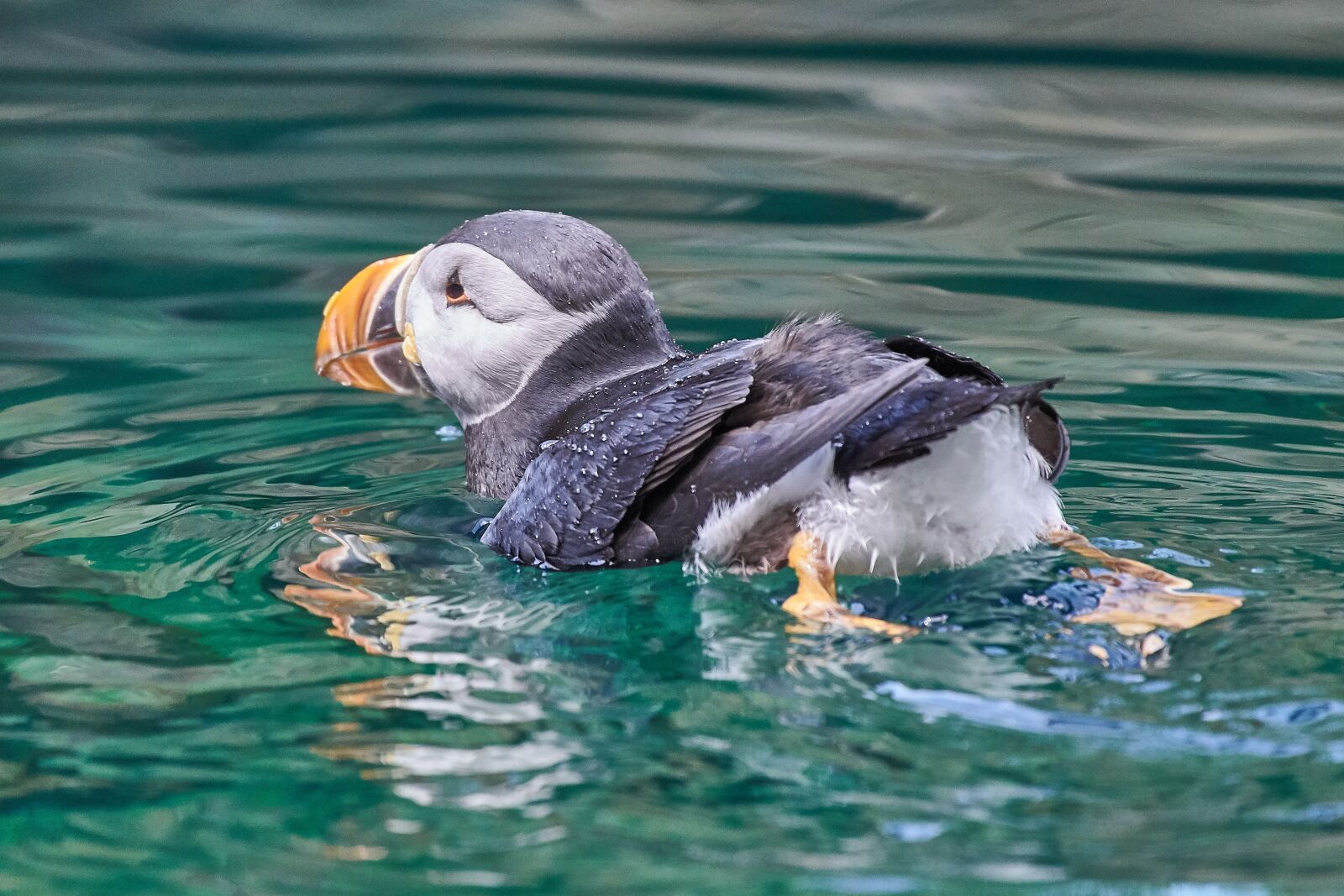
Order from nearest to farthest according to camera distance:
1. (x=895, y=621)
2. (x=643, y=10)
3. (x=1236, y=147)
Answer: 1. (x=895, y=621)
2. (x=1236, y=147)
3. (x=643, y=10)

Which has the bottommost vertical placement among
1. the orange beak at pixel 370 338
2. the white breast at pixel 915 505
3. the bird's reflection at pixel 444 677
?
the bird's reflection at pixel 444 677

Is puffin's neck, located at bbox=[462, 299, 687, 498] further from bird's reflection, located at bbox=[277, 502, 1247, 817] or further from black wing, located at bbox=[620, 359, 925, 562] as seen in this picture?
black wing, located at bbox=[620, 359, 925, 562]

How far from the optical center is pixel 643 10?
25.8 feet

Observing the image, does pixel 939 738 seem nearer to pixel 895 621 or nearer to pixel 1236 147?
pixel 895 621

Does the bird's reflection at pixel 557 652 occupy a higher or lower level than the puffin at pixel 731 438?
lower

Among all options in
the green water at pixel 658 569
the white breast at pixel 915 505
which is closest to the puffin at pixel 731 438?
the white breast at pixel 915 505

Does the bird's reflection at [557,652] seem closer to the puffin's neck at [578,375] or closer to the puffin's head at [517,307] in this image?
the puffin's neck at [578,375]

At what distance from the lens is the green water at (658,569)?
271cm

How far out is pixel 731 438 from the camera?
11.8ft

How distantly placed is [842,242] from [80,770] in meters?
4.39

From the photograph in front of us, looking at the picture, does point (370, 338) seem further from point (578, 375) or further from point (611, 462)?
point (611, 462)

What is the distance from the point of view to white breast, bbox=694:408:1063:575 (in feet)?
11.5

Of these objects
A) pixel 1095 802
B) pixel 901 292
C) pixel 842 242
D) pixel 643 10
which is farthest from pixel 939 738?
pixel 643 10

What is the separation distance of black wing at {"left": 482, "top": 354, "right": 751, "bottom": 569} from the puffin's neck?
11.0 inches
